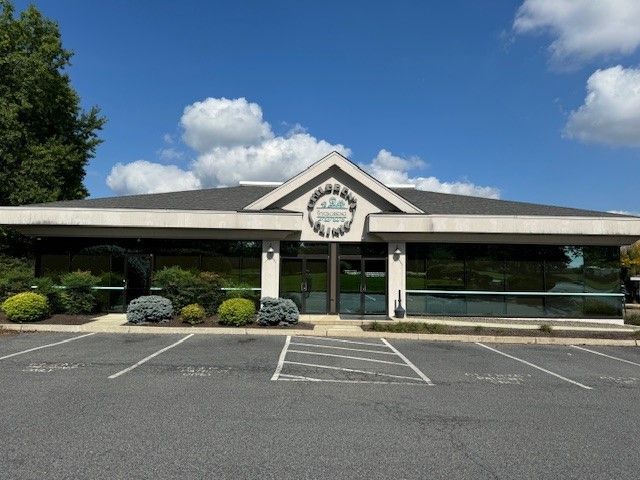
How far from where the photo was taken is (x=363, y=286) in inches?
725

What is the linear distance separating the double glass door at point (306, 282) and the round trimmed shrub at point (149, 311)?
15.5 feet

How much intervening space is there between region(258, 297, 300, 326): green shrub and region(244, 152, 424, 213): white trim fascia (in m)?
4.47

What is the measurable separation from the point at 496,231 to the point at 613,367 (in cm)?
773

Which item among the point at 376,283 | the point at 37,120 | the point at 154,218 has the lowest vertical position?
the point at 376,283

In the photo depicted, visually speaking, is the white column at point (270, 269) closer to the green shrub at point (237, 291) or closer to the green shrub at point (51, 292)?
the green shrub at point (237, 291)

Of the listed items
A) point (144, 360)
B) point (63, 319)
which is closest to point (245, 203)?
point (63, 319)

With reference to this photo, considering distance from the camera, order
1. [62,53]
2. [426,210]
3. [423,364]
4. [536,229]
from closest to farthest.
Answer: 1. [423,364]
2. [536,229]
3. [426,210]
4. [62,53]

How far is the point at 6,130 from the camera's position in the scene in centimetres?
2662

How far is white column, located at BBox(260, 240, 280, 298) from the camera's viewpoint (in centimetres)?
1811

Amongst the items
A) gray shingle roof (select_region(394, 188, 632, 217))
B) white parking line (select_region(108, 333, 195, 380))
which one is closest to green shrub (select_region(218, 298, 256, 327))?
white parking line (select_region(108, 333, 195, 380))

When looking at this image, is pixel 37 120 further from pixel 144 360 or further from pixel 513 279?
pixel 513 279

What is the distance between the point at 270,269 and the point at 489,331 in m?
8.31

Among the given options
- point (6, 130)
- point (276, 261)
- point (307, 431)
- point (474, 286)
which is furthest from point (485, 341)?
point (6, 130)

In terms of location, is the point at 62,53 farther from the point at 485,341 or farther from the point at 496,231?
the point at 485,341
